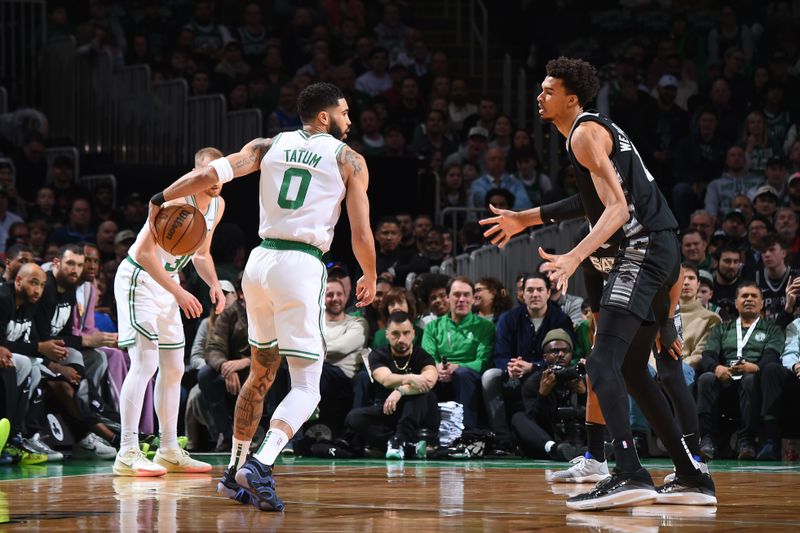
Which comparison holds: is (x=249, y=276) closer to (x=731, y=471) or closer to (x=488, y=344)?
(x=731, y=471)

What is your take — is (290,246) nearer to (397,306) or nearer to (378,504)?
(378,504)

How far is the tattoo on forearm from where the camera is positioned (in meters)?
6.38

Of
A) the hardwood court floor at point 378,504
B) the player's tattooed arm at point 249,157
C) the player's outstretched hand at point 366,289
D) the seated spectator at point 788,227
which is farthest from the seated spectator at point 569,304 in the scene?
the player's tattooed arm at point 249,157

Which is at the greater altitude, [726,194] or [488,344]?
[726,194]

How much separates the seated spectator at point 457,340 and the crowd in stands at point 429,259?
2 centimetres


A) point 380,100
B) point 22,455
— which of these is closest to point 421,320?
point 22,455

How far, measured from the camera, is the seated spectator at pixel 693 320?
34.8ft

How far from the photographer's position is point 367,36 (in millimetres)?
17500

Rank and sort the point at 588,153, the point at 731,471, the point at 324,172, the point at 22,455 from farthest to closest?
the point at 22,455, the point at 731,471, the point at 324,172, the point at 588,153

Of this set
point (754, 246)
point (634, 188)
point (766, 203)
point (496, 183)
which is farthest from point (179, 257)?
point (496, 183)

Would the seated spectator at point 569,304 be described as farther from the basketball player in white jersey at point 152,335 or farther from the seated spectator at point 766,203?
the basketball player in white jersey at point 152,335

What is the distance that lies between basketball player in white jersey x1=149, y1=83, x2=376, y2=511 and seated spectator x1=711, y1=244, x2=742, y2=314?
5709mm

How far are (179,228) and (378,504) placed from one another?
1880mm

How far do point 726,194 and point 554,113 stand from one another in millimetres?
7855
